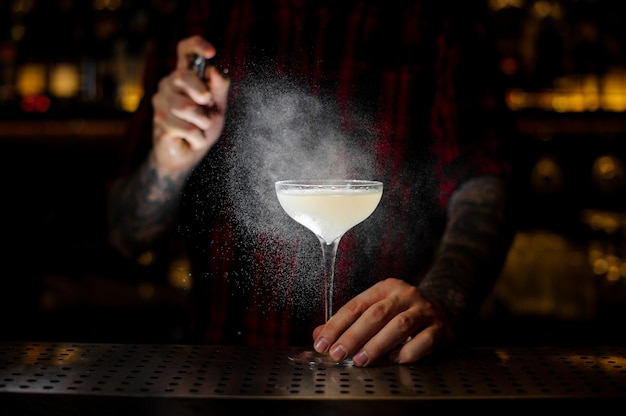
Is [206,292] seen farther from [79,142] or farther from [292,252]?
[79,142]

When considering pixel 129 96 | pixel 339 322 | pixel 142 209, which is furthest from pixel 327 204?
pixel 129 96

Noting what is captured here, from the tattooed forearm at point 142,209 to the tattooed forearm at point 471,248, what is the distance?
1.87 ft

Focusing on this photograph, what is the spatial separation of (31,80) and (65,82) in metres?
0.14

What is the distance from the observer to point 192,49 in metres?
1.53

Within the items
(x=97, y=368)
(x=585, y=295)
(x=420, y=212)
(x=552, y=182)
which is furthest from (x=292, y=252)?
(x=552, y=182)

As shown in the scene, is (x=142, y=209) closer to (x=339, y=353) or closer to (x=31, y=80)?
(x=339, y=353)

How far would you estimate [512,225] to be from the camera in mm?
1865

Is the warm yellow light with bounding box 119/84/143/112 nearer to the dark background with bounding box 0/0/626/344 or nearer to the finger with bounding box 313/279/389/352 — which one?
the dark background with bounding box 0/0/626/344

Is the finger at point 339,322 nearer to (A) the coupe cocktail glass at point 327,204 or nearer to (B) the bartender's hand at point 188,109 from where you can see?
(A) the coupe cocktail glass at point 327,204

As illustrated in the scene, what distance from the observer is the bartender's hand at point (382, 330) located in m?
1.23

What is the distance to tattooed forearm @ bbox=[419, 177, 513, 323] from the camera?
1.64 metres

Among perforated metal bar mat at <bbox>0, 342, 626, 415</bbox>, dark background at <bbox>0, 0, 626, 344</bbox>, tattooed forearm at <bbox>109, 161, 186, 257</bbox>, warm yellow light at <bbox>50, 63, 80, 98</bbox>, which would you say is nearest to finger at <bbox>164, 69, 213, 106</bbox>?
tattooed forearm at <bbox>109, 161, 186, 257</bbox>

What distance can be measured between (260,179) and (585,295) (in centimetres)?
171

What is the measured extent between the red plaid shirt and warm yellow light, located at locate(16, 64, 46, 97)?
58.1 inches
